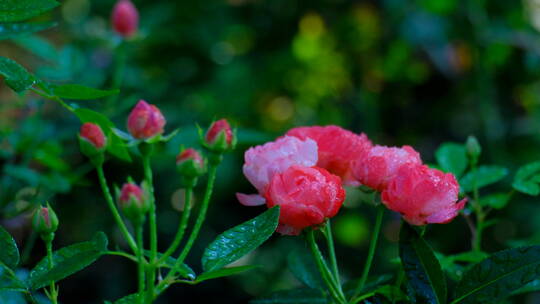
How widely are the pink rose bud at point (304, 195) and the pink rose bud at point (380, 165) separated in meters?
0.03

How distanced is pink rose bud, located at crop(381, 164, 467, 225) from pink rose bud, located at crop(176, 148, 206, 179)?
6.5 inches

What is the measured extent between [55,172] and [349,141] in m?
0.52

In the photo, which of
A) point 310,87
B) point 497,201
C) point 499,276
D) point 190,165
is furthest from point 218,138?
point 310,87

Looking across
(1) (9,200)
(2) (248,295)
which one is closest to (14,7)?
(1) (9,200)

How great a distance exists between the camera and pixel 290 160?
0.57 m

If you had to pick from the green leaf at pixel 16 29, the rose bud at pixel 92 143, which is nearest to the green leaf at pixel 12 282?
the rose bud at pixel 92 143

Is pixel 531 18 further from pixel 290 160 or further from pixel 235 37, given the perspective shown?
pixel 290 160

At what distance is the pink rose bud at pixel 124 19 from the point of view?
1160mm

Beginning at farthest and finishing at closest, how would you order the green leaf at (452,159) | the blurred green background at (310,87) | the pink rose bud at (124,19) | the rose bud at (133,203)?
the blurred green background at (310,87) < the pink rose bud at (124,19) < the green leaf at (452,159) < the rose bud at (133,203)

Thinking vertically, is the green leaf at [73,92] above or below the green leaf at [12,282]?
above

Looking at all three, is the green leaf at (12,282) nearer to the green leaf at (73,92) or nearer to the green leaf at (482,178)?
the green leaf at (73,92)

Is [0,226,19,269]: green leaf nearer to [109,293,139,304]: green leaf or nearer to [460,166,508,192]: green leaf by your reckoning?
[109,293,139,304]: green leaf

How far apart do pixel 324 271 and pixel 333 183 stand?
0.07 m

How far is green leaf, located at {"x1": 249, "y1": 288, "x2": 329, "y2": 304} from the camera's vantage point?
2.12ft
